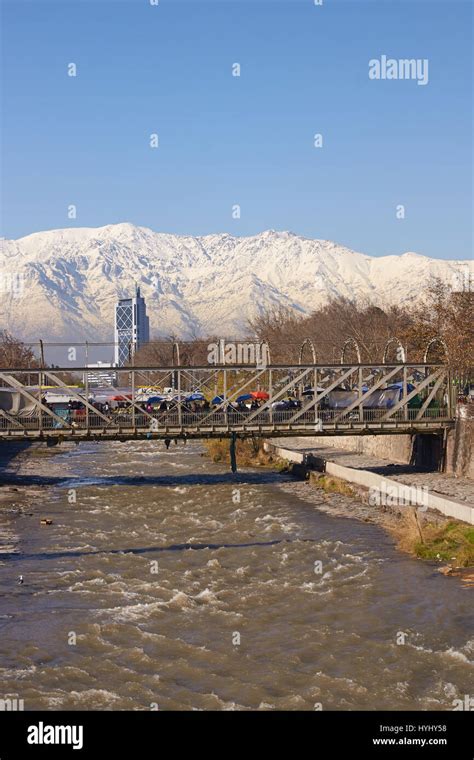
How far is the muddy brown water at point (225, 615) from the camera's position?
19.5 meters

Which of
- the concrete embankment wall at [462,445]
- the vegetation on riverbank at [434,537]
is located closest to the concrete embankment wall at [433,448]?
the concrete embankment wall at [462,445]

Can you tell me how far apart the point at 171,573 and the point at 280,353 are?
88.7m

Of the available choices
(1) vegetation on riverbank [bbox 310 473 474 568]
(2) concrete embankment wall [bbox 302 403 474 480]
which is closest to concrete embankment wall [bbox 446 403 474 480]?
(2) concrete embankment wall [bbox 302 403 474 480]

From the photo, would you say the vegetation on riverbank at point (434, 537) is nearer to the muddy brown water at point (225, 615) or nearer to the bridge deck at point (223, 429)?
the muddy brown water at point (225, 615)

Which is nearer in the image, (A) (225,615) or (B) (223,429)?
(A) (225,615)

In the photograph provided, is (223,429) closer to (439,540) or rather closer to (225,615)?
(439,540)

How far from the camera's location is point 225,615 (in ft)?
81.1

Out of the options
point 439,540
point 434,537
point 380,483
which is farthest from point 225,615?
point 380,483

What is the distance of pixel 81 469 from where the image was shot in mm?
62156

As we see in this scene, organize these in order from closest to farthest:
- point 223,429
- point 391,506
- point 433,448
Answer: point 391,506
point 223,429
point 433,448

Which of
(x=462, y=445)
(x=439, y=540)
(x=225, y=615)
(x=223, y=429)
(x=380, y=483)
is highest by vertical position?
(x=223, y=429)

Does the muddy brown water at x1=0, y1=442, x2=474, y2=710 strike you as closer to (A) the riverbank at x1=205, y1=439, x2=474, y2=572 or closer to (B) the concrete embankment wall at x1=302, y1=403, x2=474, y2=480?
(A) the riverbank at x1=205, y1=439, x2=474, y2=572
